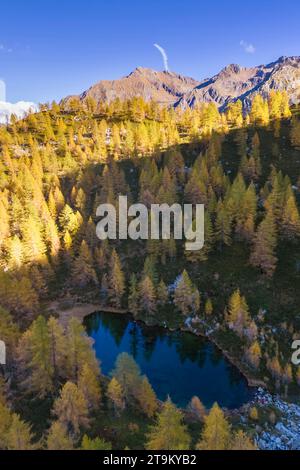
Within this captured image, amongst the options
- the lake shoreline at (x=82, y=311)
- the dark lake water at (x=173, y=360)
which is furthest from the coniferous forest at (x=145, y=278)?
the dark lake water at (x=173, y=360)

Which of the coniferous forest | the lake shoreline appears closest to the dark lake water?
the lake shoreline

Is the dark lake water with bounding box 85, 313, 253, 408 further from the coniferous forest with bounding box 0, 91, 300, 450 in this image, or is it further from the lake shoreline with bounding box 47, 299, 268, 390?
the coniferous forest with bounding box 0, 91, 300, 450

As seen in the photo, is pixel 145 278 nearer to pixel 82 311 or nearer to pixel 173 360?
pixel 82 311

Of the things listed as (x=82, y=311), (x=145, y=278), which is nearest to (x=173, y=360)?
(x=145, y=278)
